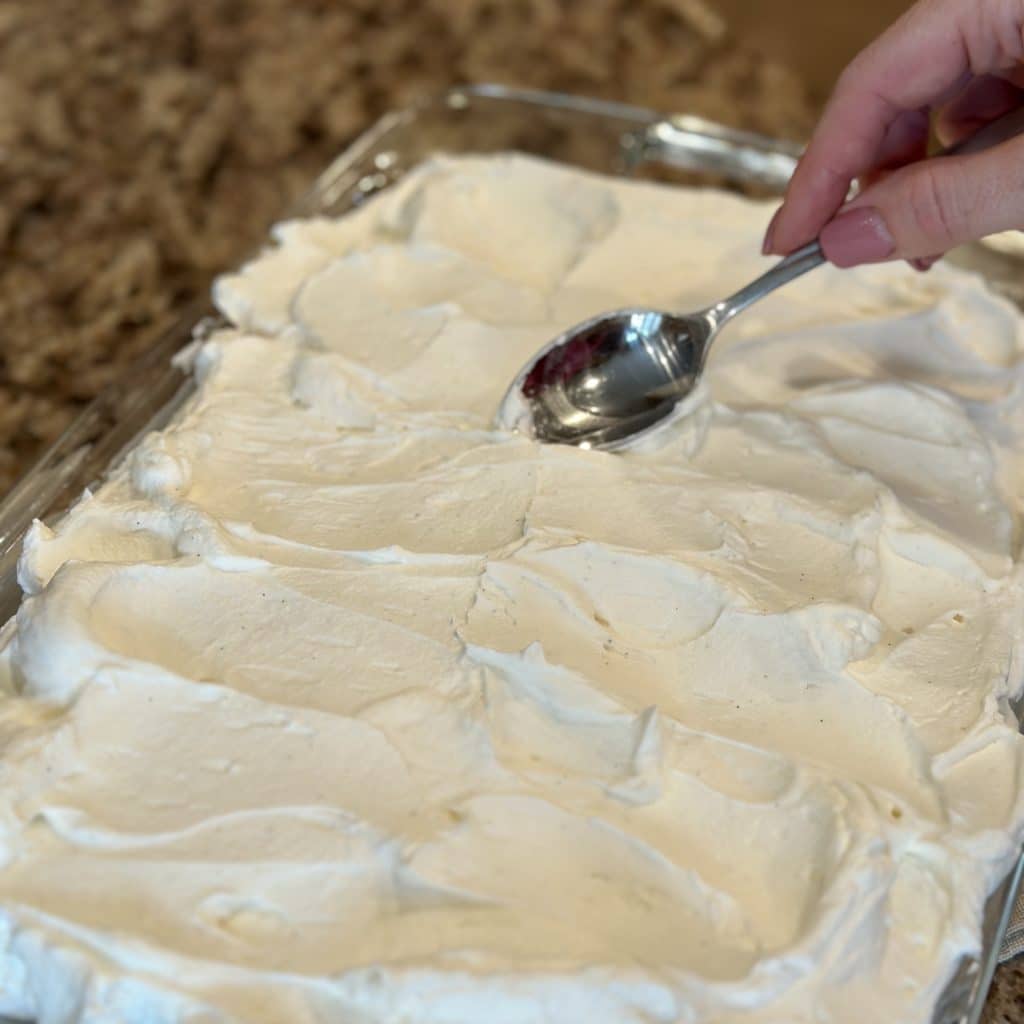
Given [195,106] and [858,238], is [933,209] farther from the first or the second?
[195,106]

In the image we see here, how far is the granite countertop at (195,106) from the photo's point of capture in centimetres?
181

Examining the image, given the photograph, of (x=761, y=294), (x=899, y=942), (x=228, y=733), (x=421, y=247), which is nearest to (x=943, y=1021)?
(x=899, y=942)

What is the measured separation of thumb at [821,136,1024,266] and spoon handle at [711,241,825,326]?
0.05 m

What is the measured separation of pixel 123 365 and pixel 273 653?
2.65 ft

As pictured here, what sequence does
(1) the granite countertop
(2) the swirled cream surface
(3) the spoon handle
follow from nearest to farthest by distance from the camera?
(2) the swirled cream surface, (3) the spoon handle, (1) the granite countertop

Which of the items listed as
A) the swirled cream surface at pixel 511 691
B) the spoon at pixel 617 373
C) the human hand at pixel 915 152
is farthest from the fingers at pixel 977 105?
the swirled cream surface at pixel 511 691

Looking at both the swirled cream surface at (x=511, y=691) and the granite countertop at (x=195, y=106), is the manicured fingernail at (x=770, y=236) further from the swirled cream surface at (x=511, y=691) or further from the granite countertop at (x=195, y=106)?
the granite countertop at (x=195, y=106)

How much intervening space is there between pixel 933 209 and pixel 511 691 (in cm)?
62

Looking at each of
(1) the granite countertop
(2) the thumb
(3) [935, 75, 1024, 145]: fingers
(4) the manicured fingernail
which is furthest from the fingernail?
(1) the granite countertop

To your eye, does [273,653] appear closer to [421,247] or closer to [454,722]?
[454,722]

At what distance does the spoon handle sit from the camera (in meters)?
1.34

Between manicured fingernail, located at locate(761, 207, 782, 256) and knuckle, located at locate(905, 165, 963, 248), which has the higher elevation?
knuckle, located at locate(905, 165, 963, 248)

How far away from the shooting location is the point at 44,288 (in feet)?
6.01

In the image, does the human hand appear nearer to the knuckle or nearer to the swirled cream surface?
the knuckle
